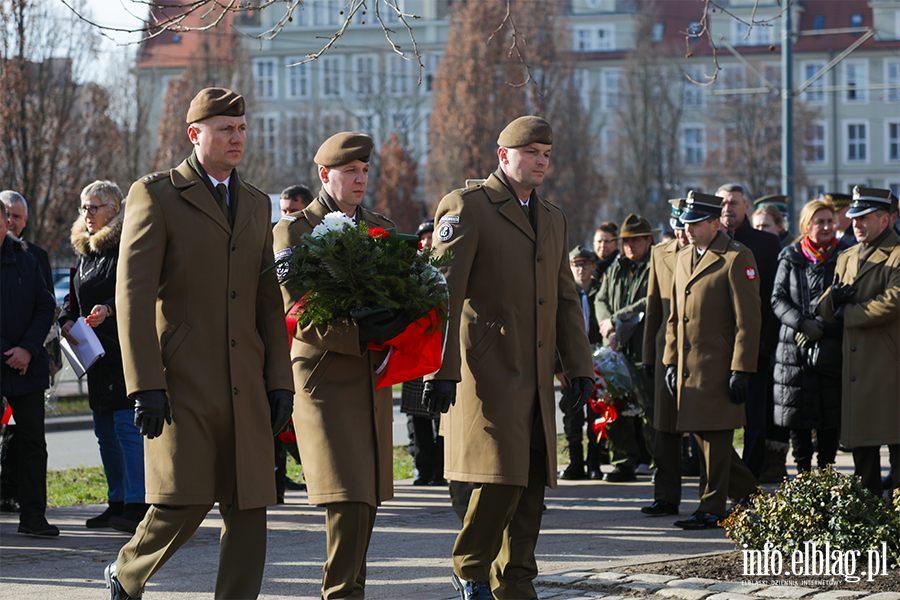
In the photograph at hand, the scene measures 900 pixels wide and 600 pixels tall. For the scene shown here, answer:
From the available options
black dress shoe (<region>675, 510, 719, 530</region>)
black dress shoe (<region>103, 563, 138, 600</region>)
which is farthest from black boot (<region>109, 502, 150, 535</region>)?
black dress shoe (<region>675, 510, 719, 530</region>)

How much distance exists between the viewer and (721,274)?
25.3 feet

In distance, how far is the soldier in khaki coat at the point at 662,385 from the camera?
7961mm

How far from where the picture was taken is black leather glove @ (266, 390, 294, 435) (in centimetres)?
467

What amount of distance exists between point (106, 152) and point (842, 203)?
2069 centimetres

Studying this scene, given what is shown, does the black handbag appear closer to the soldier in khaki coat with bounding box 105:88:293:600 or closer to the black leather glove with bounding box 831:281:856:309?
the black leather glove with bounding box 831:281:856:309

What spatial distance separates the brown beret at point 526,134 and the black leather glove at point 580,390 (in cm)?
117

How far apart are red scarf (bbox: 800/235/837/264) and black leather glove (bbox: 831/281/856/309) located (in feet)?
2.86

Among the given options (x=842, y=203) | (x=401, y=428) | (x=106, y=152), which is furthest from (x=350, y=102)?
(x=842, y=203)

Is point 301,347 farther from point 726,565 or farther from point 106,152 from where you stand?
point 106,152

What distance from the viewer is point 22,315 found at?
7527 mm

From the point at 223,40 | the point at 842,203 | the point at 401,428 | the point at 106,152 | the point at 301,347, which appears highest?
the point at 223,40

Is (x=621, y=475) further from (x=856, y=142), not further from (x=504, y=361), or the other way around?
(x=856, y=142)

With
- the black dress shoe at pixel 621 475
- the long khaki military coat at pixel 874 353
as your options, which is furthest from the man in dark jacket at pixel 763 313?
the long khaki military coat at pixel 874 353

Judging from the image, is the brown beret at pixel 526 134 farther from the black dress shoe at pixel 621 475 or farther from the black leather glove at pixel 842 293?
the black dress shoe at pixel 621 475
